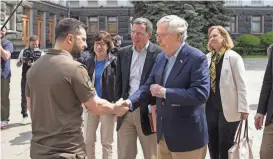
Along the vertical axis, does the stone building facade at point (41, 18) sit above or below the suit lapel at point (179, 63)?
above

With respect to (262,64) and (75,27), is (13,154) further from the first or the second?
(262,64)

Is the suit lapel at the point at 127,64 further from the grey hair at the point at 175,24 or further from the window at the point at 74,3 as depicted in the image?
the window at the point at 74,3

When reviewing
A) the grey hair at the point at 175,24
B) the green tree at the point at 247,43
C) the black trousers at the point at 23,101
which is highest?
the green tree at the point at 247,43

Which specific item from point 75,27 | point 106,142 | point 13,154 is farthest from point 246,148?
point 13,154

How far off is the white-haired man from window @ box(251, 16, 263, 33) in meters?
41.1

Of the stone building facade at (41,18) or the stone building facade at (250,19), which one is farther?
the stone building facade at (250,19)

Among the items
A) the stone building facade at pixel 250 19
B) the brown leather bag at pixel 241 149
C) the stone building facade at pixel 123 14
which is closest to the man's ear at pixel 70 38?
the brown leather bag at pixel 241 149

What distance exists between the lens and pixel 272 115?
13.3ft

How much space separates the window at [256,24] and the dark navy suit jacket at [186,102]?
41.2 metres

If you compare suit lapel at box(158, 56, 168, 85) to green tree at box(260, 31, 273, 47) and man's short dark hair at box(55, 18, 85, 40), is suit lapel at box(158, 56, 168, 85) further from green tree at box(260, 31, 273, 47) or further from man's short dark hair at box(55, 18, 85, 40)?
green tree at box(260, 31, 273, 47)

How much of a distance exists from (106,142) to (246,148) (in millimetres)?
1913

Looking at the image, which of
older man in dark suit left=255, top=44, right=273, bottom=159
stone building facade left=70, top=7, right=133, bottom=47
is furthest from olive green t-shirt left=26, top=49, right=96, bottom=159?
stone building facade left=70, top=7, right=133, bottom=47

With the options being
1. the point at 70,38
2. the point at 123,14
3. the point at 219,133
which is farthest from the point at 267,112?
the point at 123,14

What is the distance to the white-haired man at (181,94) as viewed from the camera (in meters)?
3.42
